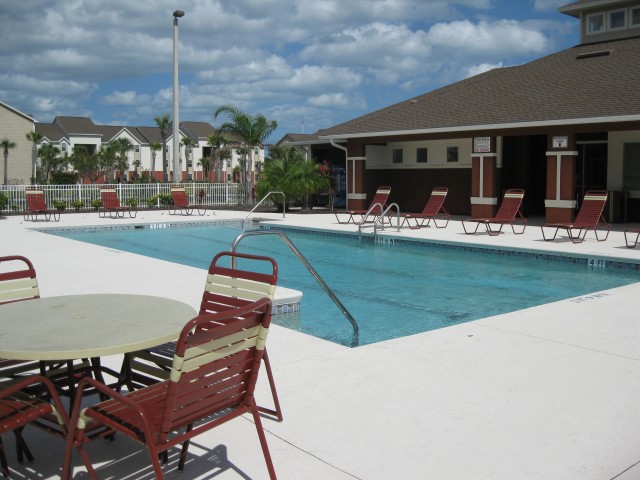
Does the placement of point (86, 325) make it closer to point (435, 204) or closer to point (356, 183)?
point (435, 204)

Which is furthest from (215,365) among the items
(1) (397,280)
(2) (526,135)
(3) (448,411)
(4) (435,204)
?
(2) (526,135)

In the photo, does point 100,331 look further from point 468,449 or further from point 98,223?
point 98,223

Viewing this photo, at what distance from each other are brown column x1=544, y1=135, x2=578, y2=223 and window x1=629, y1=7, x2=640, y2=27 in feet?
25.7

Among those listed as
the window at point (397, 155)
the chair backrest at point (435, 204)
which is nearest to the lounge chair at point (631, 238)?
the chair backrest at point (435, 204)

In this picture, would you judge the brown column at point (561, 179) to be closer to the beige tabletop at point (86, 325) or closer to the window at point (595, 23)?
the window at point (595, 23)

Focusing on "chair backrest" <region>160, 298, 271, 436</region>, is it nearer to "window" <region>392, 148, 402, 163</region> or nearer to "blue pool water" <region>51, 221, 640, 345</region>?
"blue pool water" <region>51, 221, 640, 345</region>

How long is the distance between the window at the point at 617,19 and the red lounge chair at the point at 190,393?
23.5 m

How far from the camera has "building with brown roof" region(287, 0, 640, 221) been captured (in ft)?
58.0

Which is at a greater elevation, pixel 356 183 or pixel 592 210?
pixel 356 183

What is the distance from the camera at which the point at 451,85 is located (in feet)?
87.0

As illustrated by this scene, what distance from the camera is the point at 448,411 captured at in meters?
4.44

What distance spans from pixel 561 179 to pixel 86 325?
15999mm

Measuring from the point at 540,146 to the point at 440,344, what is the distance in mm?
17706

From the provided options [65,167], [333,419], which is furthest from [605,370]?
[65,167]
